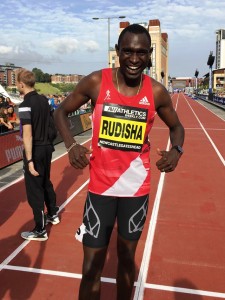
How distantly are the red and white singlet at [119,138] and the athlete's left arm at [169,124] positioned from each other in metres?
0.08

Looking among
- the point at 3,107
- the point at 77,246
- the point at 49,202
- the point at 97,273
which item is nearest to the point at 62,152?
the point at 3,107

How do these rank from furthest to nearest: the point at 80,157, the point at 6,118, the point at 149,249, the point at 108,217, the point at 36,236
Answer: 1. the point at 6,118
2. the point at 36,236
3. the point at 149,249
4. the point at 108,217
5. the point at 80,157

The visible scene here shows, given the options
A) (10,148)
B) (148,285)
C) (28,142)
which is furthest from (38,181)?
(10,148)

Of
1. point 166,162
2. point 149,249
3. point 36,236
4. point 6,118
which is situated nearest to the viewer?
point 166,162

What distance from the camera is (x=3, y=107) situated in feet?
37.9

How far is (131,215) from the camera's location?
2537 millimetres

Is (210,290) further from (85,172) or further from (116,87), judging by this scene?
(85,172)

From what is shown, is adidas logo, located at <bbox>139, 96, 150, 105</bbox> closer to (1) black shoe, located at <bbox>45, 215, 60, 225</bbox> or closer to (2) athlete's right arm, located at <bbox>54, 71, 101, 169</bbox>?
(2) athlete's right arm, located at <bbox>54, 71, 101, 169</bbox>

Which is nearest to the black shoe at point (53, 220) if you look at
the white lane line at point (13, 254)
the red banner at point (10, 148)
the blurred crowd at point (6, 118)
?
the white lane line at point (13, 254)

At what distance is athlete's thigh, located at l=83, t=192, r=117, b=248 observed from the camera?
8.13ft

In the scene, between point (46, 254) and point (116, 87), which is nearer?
point (116, 87)

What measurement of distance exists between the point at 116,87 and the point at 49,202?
3.17 meters

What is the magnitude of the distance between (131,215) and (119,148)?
52 centimetres

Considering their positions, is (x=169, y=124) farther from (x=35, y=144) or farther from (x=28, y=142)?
(x=35, y=144)
